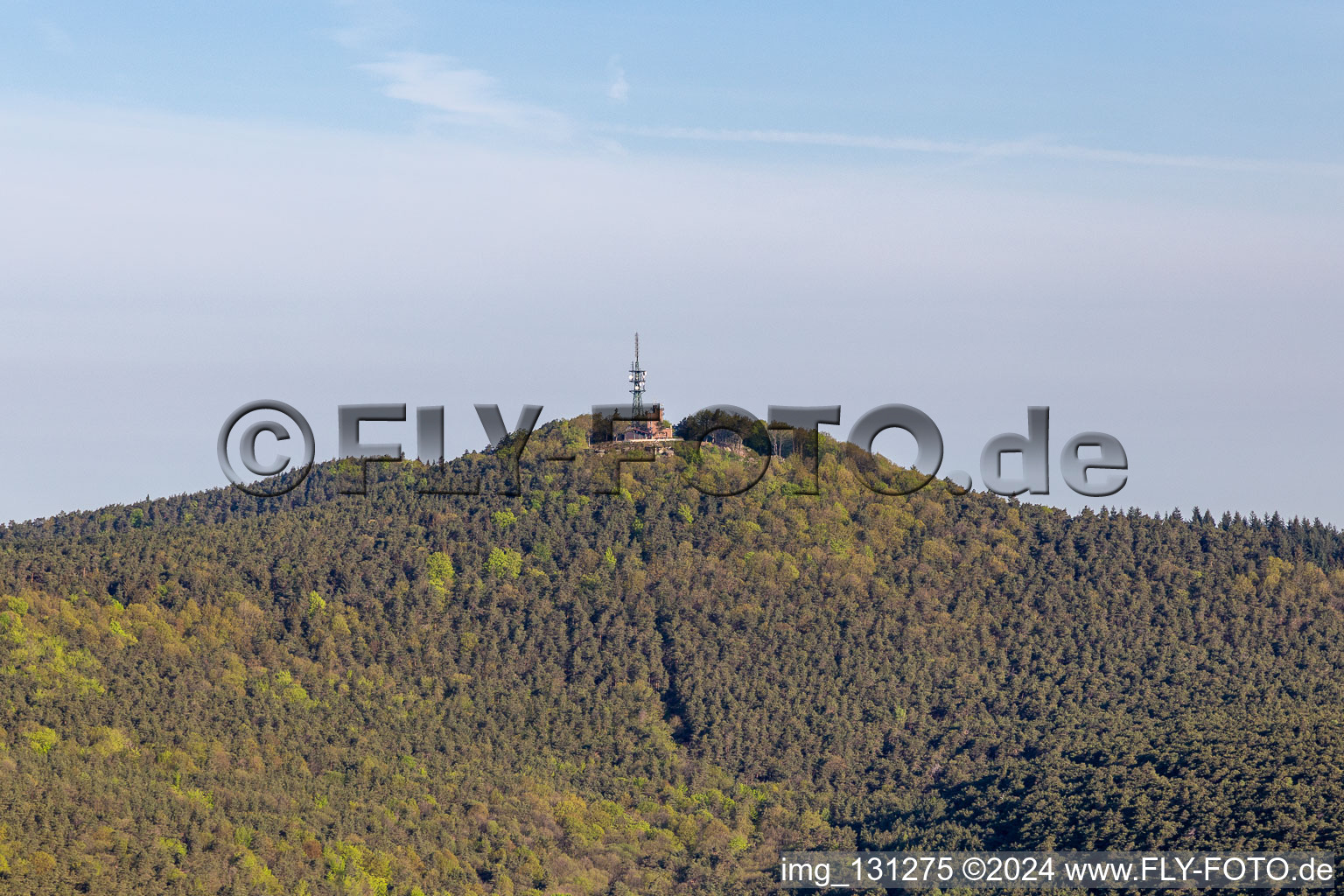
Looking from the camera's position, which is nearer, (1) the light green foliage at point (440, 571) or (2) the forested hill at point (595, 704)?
(2) the forested hill at point (595, 704)

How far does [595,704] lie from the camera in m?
173

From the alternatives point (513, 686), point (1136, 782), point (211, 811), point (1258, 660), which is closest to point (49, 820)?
point (211, 811)

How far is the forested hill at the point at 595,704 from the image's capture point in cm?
12675

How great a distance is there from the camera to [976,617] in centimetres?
19488

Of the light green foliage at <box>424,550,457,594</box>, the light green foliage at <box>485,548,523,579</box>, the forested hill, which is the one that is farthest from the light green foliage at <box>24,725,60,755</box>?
the light green foliage at <box>485,548,523,579</box>

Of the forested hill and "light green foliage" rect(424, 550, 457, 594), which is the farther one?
"light green foliage" rect(424, 550, 457, 594)

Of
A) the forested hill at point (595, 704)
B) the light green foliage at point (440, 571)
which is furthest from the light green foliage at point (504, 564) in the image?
the light green foliage at point (440, 571)

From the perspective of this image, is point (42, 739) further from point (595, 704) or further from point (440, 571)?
point (440, 571)

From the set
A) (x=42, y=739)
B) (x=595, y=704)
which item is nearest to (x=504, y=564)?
(x=595, y=704)

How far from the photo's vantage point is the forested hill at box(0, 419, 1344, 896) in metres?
127

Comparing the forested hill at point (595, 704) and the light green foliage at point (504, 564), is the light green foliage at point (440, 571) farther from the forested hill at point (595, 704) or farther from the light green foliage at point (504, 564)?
the light green foliage at point (504, 564)

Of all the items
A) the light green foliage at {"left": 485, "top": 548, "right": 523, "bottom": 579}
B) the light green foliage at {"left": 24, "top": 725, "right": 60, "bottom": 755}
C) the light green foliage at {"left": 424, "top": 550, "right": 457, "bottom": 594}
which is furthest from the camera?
the light green foliage at {"left": 485, "top": 548, "right": 523, "bottom": 579}

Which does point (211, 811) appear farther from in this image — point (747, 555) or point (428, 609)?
point (747, 555)

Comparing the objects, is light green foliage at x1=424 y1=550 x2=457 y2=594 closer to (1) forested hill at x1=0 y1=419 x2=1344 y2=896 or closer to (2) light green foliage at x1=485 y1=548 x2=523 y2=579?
(1) forested hill at x1=0 y1=419 x2=1344 y2=896
